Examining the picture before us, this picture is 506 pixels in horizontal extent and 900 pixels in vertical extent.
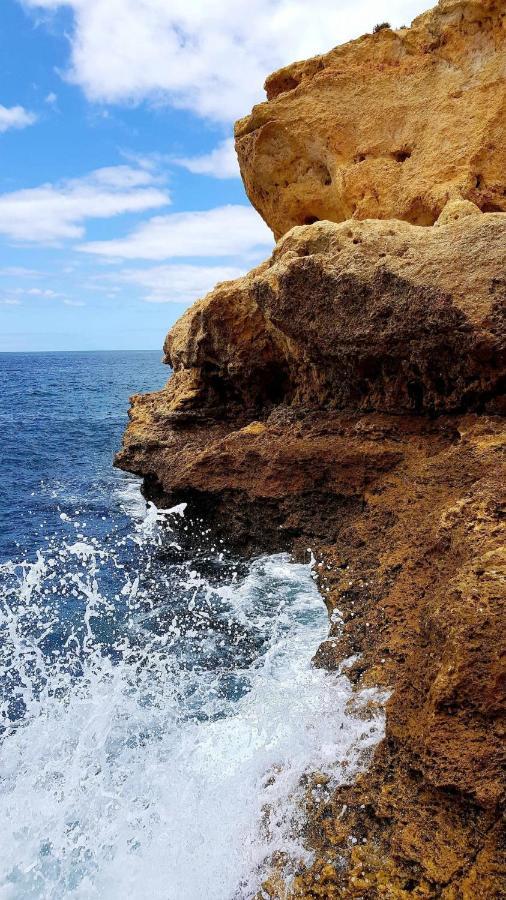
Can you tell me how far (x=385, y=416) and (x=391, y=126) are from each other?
7.43 meters

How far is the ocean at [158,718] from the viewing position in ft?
18.0

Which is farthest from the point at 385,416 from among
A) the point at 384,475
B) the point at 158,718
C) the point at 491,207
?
the point at 158,718

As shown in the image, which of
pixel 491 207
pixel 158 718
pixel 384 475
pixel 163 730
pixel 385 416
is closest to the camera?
pixel 163 730

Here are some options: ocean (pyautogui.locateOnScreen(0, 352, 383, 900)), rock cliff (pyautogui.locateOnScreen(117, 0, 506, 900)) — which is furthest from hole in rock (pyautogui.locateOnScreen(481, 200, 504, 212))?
ocean (pyautogui.locateOnScreen(0, 352, 383, 900))

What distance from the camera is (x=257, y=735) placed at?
21.8 ft

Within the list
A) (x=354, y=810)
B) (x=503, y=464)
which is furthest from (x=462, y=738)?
(x=503, y=464)

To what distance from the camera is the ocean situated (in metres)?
5.48

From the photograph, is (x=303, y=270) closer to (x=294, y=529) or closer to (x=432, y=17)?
(x=294, y=529)

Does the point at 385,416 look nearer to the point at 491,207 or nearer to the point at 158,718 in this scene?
the point at 491,207

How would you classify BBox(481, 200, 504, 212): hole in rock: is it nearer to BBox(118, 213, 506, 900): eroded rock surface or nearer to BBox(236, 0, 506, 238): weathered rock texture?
BBox(236, 0, 506, 238): weathered rock texture

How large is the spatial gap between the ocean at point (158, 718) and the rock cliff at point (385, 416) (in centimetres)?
50

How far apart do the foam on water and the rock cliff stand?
52 cm

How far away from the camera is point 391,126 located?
43.7 feet

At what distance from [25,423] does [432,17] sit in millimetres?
24076
